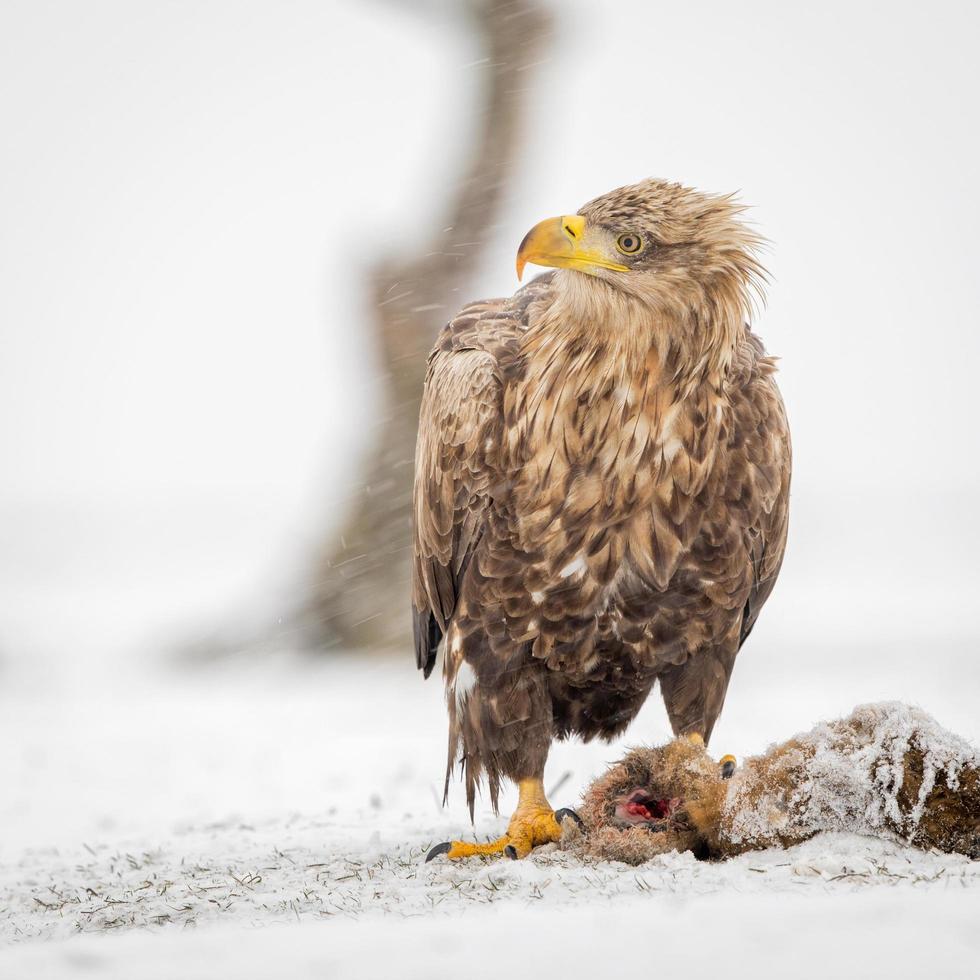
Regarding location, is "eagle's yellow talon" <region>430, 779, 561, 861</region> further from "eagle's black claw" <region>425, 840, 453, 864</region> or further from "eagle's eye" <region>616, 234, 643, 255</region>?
"eagle's eye" <region>616, 234, 643, 255</region>

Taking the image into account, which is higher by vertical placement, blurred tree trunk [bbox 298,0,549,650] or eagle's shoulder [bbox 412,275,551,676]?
blurred tree trunk [bbox 298,0,549,650]

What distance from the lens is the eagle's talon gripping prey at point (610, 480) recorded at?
4059 mm

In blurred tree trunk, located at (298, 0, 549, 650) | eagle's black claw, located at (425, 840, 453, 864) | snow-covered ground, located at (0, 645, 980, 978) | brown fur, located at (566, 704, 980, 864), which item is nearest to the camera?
snow-covered ground, located at (0, 645, 980, 978)

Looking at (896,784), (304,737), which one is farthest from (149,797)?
(896,784)

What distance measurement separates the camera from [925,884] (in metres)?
2.77

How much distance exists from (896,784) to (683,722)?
4.11 feet

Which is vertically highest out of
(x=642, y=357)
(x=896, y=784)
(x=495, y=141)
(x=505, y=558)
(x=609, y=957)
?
(x=495, y=141)

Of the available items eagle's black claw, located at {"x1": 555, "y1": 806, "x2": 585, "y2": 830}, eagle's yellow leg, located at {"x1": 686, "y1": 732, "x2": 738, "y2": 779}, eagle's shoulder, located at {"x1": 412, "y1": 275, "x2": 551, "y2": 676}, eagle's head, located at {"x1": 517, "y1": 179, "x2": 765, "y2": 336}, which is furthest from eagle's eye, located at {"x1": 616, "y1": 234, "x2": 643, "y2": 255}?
eagle's black claw, located at {"x1": 555, "y1": 806, "x2": 585, "y2": 830}

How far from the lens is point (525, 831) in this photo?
4.20 m

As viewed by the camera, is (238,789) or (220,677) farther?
(220,677)

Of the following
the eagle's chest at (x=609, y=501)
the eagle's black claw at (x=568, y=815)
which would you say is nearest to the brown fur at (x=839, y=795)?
the eagle's black claw at (x=568, y=815)

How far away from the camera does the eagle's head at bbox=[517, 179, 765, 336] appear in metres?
4.01

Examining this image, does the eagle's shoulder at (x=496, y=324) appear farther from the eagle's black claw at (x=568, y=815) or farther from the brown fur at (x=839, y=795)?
the brown fur at (x=839, y=795)

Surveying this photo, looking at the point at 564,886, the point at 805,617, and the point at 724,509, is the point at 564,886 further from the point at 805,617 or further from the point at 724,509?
the point at 805,617
